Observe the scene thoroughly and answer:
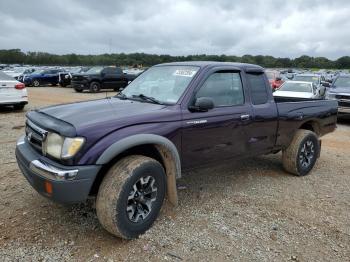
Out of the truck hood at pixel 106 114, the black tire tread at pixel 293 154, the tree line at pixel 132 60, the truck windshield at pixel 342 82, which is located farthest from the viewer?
the tree line at pixel 132 60

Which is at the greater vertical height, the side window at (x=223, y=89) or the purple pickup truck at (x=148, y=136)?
the side window at (x=223, y=89)

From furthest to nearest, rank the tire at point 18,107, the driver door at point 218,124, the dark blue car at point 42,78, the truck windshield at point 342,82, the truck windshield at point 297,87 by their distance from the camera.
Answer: the dark blue car at point 42,78, the truck windshield at point 297,87, the truck windshield at point 342,82, the tire at point 18,107, the driver door at point 218,124

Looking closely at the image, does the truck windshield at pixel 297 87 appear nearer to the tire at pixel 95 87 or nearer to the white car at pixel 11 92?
the white car at pixel 11 92

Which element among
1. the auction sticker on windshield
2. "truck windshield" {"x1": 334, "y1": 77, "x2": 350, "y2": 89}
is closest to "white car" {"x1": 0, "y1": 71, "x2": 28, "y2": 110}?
the auction sticker on windshield

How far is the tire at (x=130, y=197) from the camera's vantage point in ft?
11.0

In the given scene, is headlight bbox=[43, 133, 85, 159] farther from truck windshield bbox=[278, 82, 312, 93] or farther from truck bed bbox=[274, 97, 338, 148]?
truck windshield bbox=[278, 82, 312, 93]

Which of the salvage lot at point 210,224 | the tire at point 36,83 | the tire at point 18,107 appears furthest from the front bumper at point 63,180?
the tire at point 36,83

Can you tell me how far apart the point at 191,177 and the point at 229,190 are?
71 centimetres

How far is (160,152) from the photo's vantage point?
3934 millimetres

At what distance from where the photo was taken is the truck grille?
11.6 ft

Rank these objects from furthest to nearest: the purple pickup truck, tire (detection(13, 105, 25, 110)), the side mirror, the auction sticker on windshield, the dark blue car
Answer: 1. the dark blue car
2. tire (detection(13, 105, 25, 110))
3. the auction sticker on windshield
4. the side mirror
5. the purple pickup truck

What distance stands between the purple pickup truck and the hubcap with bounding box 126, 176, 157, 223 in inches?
0.4

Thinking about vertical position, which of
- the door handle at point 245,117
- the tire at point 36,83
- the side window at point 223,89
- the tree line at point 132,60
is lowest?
the tire at point 36,83

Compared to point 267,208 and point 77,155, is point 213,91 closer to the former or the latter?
point 267,208
